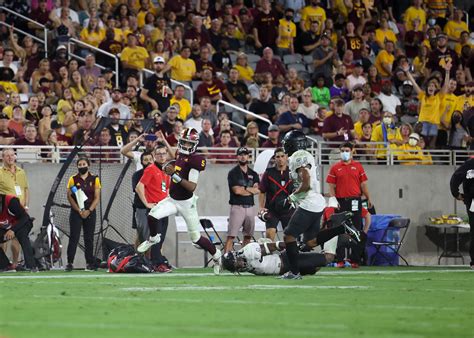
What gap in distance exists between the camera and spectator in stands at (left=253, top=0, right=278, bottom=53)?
26953 millimetres

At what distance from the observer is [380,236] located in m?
21.9

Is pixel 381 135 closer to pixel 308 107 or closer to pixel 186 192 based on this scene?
pixel 308 107

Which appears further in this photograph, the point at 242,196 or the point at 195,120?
the point at 195,120

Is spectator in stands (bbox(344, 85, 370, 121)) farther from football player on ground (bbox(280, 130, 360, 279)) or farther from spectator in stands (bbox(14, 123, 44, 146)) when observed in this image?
football player on ground (bbox(280, 130, 360, 279))

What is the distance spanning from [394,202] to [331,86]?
11.6 ft

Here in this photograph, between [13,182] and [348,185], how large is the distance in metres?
5.75

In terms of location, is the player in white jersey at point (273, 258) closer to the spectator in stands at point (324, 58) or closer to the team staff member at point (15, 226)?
the team staff member at point (15, 226)

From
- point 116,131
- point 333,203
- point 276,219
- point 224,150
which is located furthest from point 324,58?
point 276,219

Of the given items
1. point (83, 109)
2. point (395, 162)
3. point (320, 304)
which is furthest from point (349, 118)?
point (320, 304)

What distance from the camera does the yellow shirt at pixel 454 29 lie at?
3009cm

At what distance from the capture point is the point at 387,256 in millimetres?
22203

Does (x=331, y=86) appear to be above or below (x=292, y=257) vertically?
above

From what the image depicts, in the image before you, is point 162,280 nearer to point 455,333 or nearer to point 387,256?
point 455,333

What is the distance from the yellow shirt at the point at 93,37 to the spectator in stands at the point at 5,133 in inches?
169
